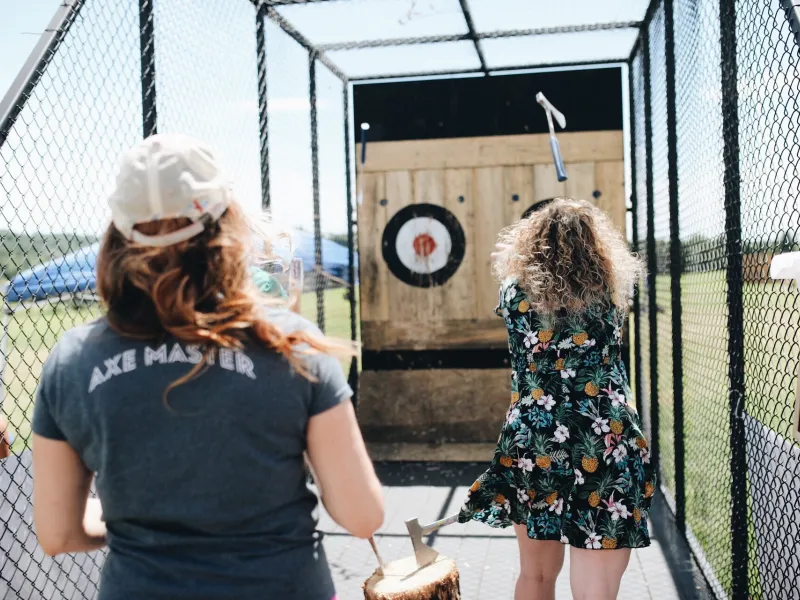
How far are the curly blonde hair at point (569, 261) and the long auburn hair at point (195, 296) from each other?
118 cm

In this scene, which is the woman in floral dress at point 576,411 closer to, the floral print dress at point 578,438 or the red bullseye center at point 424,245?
the floral print dress at point 578,438

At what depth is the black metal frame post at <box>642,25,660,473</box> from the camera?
4121 millimetres

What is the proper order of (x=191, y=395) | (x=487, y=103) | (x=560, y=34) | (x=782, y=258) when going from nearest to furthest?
1. (x=191, y=395)
2. (x=782, y=258)
3. (x=560, y=34)
4. (x=487, y=103)

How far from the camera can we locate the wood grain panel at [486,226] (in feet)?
18.9

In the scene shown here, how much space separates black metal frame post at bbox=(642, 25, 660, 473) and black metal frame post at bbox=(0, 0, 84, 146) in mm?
2914

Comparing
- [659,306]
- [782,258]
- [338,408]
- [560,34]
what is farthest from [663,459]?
[338,408]

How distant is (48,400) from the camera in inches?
41.7

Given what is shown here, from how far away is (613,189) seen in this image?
558cm

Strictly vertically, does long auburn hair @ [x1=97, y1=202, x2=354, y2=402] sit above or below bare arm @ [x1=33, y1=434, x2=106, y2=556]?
above

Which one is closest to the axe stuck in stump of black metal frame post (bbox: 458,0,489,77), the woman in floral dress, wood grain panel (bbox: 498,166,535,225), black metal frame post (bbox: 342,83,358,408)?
the woman in floral dress

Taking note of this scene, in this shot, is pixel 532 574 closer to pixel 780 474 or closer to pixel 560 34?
pixel 780 474

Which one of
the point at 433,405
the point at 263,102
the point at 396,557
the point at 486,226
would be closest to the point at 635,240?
the point at 486,226

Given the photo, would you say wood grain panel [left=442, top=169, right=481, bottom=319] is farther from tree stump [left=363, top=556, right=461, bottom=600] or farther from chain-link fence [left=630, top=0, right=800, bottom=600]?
tree stump [left=363, top=556, right=461, bottom=600]

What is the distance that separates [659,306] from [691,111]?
1.33 metres
